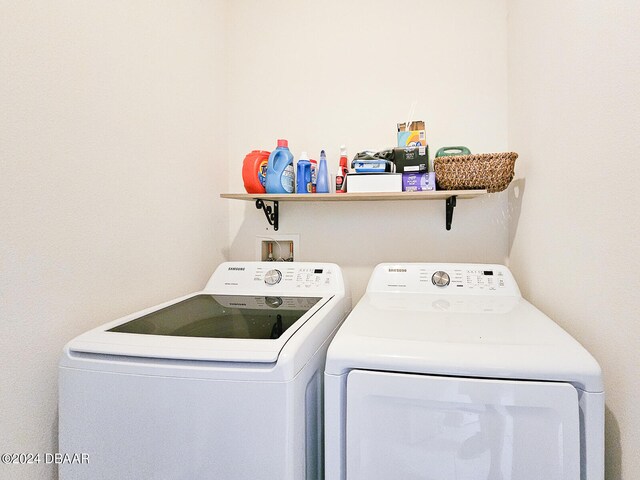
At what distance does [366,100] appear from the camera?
1.81 m

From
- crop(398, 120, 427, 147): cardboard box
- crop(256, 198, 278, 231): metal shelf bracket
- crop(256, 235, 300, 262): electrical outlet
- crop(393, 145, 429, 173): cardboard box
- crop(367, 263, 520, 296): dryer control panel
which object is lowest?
crop(367, 263, 520, 296): dryer control panel

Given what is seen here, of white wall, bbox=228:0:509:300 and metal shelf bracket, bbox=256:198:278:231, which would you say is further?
metal shelf bracket, bbox=256:198:278:231

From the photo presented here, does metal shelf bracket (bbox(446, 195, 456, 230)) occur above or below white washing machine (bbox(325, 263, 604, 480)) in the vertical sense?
above

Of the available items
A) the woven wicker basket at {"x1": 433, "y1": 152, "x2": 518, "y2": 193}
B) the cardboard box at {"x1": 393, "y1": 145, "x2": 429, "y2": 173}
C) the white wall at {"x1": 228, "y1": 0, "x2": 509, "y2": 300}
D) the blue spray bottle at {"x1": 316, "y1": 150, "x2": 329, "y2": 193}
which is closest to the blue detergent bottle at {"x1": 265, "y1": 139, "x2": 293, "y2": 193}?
the blue spray bottle at {"x1": 316, "y1": 150, "x2": 329, "y2": 193}

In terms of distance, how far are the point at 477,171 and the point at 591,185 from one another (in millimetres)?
488

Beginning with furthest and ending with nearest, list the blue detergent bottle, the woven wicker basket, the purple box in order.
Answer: the blue detergent bottle
the purple box
the woven wicker basket

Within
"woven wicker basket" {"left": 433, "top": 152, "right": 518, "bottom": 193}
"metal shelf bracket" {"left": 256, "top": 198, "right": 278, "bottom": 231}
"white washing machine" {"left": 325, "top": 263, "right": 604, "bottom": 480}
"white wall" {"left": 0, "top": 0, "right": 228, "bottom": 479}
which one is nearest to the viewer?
"white washing machine" {"left": 325, "top": 263, "right": 604, "bottom": 480}

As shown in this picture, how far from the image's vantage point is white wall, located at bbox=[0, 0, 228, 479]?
85cm

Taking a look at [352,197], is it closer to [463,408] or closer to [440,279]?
[440,279]

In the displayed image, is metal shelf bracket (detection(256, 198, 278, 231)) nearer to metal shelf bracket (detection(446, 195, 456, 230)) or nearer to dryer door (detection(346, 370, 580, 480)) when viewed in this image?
metal shelf bracket (detection(446, 195, 456, 230))

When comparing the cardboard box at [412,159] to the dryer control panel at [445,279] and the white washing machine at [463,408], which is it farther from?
the white washing machine at [463,408]

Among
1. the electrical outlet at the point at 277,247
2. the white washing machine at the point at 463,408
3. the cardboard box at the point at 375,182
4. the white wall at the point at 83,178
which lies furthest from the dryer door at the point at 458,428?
the electrical outlet at the point at 277,247

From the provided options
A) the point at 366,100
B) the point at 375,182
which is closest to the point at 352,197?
the point at 375,182

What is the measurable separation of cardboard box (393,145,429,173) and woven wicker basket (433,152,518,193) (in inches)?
2.5
